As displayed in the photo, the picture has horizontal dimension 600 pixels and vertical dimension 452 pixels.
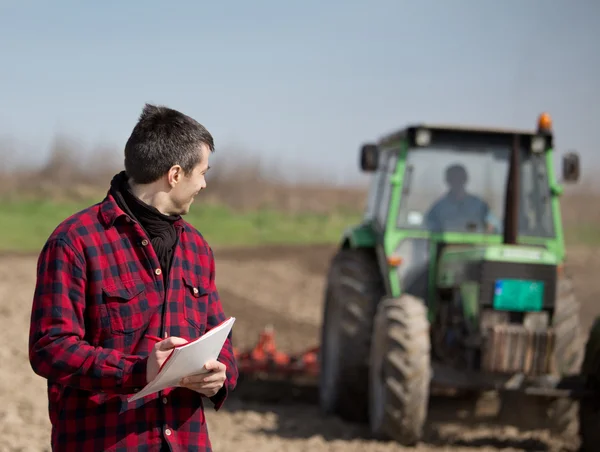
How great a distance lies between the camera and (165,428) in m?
2.70

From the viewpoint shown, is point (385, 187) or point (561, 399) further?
point (385, 187)

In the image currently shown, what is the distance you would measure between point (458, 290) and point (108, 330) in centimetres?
471

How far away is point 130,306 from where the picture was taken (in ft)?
8.72

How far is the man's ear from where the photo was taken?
107 inches

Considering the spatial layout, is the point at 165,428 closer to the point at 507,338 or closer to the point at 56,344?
the point at 56,344

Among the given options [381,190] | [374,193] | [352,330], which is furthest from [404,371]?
[374,193]

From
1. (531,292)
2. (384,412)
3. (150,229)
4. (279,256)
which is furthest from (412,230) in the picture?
(279,256)

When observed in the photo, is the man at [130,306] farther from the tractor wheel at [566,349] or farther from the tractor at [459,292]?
the tractor wheel at [566,349]

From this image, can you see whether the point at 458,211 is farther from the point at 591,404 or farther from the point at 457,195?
the point at 591,404

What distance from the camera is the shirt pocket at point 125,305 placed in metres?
2.63

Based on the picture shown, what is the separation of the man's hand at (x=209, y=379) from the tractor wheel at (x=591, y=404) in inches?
179

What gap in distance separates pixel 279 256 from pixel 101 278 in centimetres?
2075

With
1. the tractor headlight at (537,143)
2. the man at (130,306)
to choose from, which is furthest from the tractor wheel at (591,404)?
the man at (130,306)

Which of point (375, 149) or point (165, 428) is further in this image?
point (375, 149)
